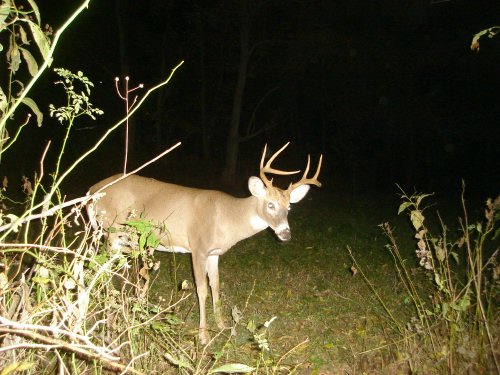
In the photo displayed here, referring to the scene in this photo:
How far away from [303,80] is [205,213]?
831 inches

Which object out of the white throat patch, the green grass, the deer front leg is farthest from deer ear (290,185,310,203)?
the deer front leg

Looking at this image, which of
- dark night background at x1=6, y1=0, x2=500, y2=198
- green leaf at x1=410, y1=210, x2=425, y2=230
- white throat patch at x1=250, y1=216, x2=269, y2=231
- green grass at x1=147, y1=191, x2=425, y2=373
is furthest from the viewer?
dark night background at x1=6, y1=0, x2=500, y2=198

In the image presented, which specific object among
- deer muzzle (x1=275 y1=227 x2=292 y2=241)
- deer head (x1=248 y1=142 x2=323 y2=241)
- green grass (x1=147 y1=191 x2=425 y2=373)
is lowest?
green grass (x1=147 y1=191 x2=425 y2=373)

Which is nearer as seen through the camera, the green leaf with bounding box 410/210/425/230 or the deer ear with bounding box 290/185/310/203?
the green leaf with bounding box 410/210/425/230

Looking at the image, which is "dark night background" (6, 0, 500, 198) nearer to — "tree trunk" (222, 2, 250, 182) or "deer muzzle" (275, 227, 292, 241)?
"tree trunk" (222, 2, 250, 182)

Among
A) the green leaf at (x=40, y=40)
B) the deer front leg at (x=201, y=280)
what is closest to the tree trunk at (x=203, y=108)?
the deer front leg at (x=201, y=280)

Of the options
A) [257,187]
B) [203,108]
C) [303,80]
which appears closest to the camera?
[257,187]

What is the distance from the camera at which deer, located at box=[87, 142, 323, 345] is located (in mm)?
5805

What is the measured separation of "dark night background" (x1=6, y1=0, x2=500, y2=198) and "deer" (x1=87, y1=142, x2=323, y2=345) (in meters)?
9.31

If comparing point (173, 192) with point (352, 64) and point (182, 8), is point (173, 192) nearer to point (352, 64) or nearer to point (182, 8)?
point (352, 64)

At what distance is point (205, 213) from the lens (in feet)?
19.5

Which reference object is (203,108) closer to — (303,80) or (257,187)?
(303,80)

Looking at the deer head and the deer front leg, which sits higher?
the deer head

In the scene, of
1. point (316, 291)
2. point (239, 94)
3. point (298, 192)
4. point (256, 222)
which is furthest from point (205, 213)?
point (239, 94)
